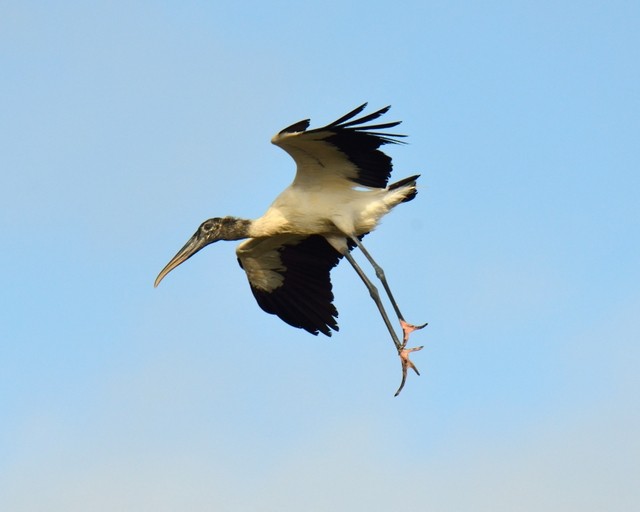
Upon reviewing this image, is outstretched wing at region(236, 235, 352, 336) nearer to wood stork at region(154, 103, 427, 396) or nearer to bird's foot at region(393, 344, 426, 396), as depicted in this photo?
wood stork at region(154, 103, 427, 396)

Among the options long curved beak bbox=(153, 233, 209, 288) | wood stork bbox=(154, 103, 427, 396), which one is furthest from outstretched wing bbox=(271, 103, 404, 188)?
long curved beak bbox=(153, 233, 209, 288)

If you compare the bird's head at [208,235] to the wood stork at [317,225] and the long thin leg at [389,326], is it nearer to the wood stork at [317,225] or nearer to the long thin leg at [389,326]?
the wood stork at [317,225]

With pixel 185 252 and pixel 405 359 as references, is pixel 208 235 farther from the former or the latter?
pixel 405 359

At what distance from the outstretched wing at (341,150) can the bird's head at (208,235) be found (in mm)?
1061

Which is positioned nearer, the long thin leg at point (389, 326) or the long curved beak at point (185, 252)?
the long thin leg at point (389, 326)

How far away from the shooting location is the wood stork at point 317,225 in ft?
Answer: 61.3

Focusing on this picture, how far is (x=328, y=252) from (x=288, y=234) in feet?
2.76

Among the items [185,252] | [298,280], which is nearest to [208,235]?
[185,252]

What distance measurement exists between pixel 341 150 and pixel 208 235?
2335 mm

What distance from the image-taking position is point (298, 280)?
20.8m

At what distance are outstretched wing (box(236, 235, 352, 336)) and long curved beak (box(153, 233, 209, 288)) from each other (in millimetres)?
546

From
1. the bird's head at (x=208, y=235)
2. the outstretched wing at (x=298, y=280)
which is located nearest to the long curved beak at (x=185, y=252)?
the bird's head at (x=208, y=235)

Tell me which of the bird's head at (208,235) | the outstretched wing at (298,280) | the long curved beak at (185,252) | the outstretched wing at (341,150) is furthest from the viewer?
the outstretched wing at (298,280)

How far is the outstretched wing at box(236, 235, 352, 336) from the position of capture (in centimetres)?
2062
